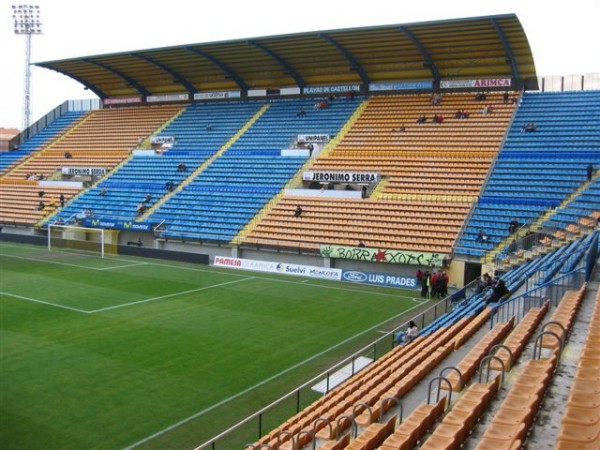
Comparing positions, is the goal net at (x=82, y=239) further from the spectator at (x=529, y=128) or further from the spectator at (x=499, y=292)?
the spectator at (x=529, y=128)

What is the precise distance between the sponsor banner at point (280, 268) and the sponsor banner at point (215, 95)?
68.4ft

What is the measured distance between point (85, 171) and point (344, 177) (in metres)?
22.7

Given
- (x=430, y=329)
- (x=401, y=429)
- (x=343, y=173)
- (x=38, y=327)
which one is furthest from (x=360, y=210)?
(x=401, y=429)

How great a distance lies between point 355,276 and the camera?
1165 inches

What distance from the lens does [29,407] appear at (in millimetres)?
13289

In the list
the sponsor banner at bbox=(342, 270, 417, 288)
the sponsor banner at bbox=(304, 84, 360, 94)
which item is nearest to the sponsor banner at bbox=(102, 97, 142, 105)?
the sponsor banner at bbox=(304, 84, 360, 94)

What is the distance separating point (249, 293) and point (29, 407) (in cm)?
1361

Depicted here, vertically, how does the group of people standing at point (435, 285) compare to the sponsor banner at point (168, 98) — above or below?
below

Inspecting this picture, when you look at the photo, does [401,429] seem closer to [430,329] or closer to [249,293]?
[430,329]

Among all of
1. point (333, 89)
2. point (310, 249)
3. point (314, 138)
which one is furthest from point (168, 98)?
point (310, 249)

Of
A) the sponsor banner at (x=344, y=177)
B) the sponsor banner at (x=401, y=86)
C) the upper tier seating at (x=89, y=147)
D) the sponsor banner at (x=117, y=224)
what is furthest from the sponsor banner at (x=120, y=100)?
the sponsor banner at (x=344, y=177)

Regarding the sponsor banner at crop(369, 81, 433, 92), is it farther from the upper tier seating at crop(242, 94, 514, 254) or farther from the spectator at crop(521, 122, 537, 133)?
the spectator at crop(521, 122, 537, 133)

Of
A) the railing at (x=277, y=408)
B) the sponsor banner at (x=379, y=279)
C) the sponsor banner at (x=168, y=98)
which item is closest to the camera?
the railing at (x=277, y=408)

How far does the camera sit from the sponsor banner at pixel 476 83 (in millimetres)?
40250
